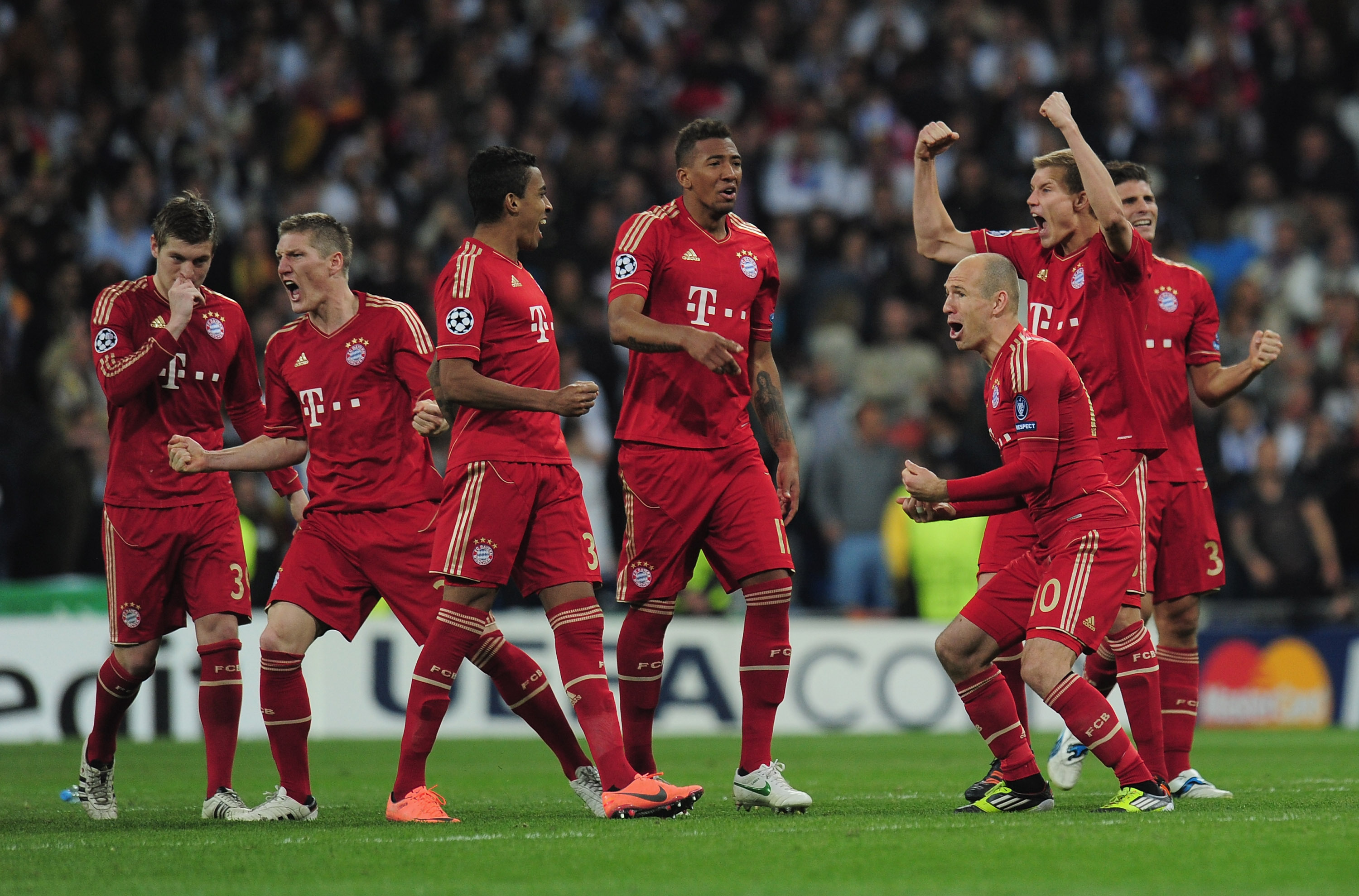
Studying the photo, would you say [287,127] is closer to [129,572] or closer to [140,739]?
[140,739]

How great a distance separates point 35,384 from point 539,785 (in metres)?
8.27

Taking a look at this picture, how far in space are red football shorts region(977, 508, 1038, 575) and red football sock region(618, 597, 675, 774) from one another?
1.53 m

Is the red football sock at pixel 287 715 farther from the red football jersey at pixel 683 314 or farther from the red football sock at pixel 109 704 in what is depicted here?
the red football jersey at pixel 683 314

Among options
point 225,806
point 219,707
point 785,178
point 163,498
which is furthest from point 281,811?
point 785,178

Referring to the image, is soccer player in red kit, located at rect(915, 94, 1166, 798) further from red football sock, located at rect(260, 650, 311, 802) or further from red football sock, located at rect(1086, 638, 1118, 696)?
red football sock, located at rect(260, 650, 311, 802)

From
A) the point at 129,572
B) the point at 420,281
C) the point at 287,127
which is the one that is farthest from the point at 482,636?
the point at 287,127

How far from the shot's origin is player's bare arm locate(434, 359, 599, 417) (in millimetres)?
7266

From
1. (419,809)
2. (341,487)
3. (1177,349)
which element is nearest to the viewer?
(419,809)

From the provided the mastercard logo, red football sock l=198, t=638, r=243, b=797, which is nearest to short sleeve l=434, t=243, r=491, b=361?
red football sock l=198, t=638, r=243, b=797

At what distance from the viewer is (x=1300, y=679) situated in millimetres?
15523

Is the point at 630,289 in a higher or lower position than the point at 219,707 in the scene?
higher

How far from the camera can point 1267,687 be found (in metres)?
15.5

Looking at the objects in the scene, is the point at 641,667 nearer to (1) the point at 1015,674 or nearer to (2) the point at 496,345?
(2) the point at 496,345

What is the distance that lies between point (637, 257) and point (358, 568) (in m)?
1.86
